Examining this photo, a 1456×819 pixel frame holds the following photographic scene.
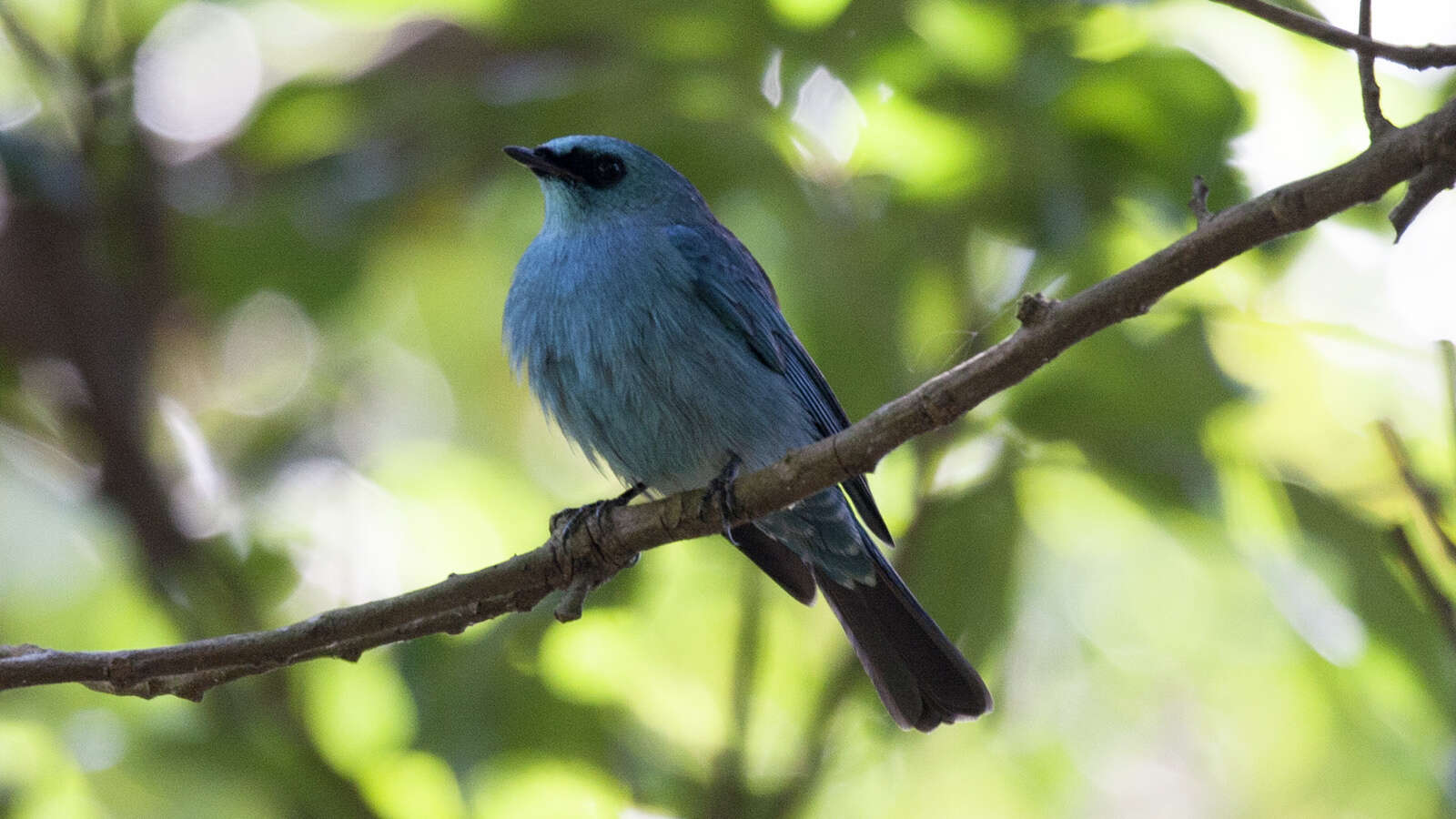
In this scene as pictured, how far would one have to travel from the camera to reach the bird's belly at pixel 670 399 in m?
4.19

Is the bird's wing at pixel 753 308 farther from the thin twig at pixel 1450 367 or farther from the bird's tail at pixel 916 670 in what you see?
the thin twig at pixel 1450 367

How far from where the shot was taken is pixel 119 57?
5223 millimetres

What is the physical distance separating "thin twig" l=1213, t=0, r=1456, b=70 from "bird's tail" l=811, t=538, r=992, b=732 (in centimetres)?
235

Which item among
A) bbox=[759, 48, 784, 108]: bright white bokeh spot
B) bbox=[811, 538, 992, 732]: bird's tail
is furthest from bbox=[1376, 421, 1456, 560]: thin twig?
bbox=[759, 48, 784, 108]: bright white bokeh spot

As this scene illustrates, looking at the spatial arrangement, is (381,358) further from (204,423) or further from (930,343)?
(930,343)

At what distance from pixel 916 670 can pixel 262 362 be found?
384 centimetres

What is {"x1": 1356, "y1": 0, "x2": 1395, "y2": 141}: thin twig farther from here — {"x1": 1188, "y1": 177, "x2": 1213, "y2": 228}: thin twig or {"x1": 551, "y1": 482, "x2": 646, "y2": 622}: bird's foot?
{"x1": 551, "y1": 482, "x2": 646, "y2": 622}: bird's foot

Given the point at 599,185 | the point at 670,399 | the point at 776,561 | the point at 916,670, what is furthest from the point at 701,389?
the point at 916,670

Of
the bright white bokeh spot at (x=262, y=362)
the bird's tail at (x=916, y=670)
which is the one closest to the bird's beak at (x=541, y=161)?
the bird's tail at (x=916, y=670)

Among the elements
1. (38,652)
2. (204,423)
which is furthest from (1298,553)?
(204,423)

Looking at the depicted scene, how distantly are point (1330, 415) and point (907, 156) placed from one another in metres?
1.59

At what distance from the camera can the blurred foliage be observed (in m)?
4.18

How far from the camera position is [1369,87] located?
2418mm

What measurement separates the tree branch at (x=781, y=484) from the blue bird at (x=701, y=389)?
84 centimetres
